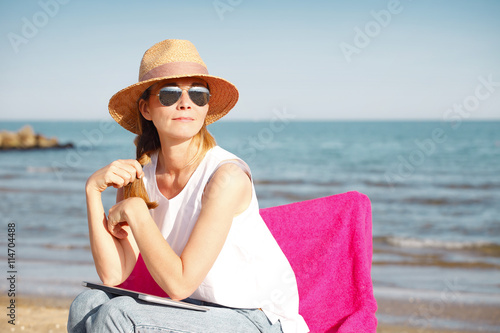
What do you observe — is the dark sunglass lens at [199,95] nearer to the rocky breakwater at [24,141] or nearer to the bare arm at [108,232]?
the bare arm at [108,232]

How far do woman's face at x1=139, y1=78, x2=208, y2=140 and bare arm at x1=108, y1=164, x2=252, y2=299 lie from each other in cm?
27

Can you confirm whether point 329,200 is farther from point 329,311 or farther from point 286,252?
point 329,311

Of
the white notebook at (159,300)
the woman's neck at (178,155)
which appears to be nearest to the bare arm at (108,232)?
the woman's neck at (178,155)

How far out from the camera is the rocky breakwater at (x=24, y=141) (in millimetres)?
26500

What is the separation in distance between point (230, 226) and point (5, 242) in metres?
5.90

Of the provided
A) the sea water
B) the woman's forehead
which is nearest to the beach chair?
the woman's forehead

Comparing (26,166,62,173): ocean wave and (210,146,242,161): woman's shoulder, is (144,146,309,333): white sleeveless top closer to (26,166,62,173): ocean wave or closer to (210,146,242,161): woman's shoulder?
(210,146,242,161): woman's shoulder

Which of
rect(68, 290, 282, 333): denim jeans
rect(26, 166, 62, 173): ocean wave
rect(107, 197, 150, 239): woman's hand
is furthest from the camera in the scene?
rect(26, 166, 62, 173): ocean wave

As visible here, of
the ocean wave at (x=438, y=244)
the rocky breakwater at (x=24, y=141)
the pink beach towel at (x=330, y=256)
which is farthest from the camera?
the rocky breakwater at (x=24, y=141)

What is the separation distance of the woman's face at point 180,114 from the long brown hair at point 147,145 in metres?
0.07

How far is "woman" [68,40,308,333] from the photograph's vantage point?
2.04 meters

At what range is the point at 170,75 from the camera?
2256 millimetres

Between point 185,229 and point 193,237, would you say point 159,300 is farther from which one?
point 185,229

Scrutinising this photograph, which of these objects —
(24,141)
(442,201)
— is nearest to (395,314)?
(442,201)
